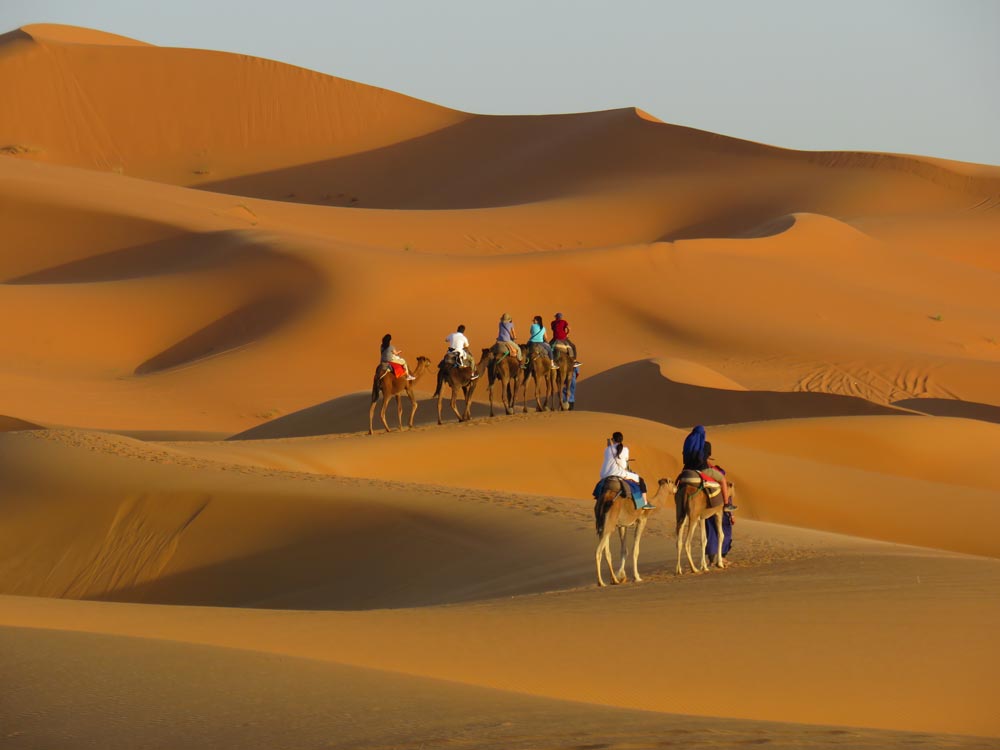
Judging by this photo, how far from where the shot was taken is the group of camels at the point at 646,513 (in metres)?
12.8

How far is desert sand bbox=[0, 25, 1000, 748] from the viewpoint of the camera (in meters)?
9.05

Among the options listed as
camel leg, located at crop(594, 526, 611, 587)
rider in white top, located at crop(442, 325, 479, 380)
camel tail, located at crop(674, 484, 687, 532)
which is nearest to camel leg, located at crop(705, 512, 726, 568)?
camel tail, located at crop(674, 484, 687, 532)

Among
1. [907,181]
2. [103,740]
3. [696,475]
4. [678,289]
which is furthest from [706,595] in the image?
[907,181]

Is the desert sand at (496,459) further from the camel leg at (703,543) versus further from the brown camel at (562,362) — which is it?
the brown camel at (562,362)

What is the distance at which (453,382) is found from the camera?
24688 mm

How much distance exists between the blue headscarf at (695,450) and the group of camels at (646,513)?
170mm

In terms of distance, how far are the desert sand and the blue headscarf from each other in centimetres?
48

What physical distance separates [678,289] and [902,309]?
8033 millimetres

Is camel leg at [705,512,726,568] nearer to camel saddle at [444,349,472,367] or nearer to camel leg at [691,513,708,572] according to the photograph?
camel leg at [691,513,708,572]

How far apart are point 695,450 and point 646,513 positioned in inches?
28.4

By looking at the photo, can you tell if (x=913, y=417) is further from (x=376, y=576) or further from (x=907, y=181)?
(x=907, y=181)

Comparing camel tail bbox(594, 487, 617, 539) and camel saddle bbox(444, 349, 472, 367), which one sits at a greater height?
camel saddle bbox(444, 349, 472, 367)

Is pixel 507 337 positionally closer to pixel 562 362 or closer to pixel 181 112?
pixel 562 362

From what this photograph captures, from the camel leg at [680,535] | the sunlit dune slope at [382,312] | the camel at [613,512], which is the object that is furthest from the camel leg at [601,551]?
the sunlit dune slope at [382,312]
